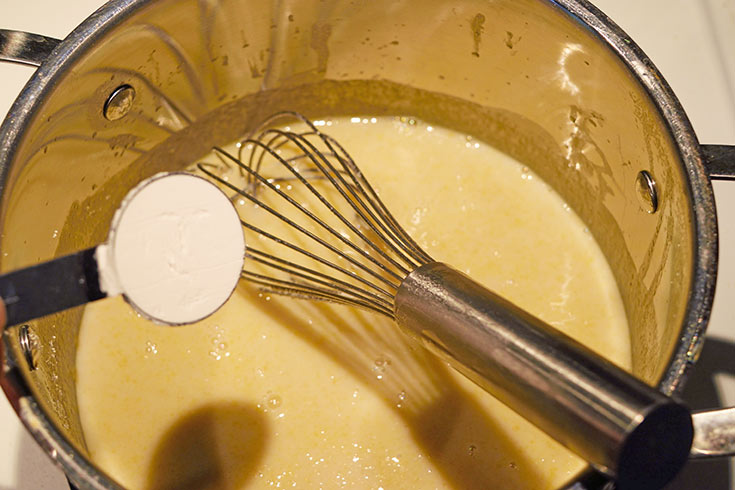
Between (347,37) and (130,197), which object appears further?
(347,37)

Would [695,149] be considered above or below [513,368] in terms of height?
above

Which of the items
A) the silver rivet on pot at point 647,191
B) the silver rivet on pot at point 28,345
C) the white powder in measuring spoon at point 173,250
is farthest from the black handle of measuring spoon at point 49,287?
the silver rivet on pot at point 647,191

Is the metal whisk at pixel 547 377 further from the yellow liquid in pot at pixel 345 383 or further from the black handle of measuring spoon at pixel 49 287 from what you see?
the black handle of measuring spoon at pixel 49 287

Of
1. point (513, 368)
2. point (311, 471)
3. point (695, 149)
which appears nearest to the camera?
point (513, 368)

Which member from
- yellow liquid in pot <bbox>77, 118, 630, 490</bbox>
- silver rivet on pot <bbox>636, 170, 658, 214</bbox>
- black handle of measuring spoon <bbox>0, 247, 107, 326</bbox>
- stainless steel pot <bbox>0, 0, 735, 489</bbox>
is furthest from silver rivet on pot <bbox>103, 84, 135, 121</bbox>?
silver rivet on pot <bbox>636, 170, 658, 214</bbox>

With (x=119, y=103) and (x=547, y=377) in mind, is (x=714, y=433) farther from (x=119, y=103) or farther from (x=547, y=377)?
(x=119, y=103)

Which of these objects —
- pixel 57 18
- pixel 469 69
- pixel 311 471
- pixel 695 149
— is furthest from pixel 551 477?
pixel 57 18

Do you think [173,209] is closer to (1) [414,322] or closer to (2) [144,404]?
(1) [414,322]
